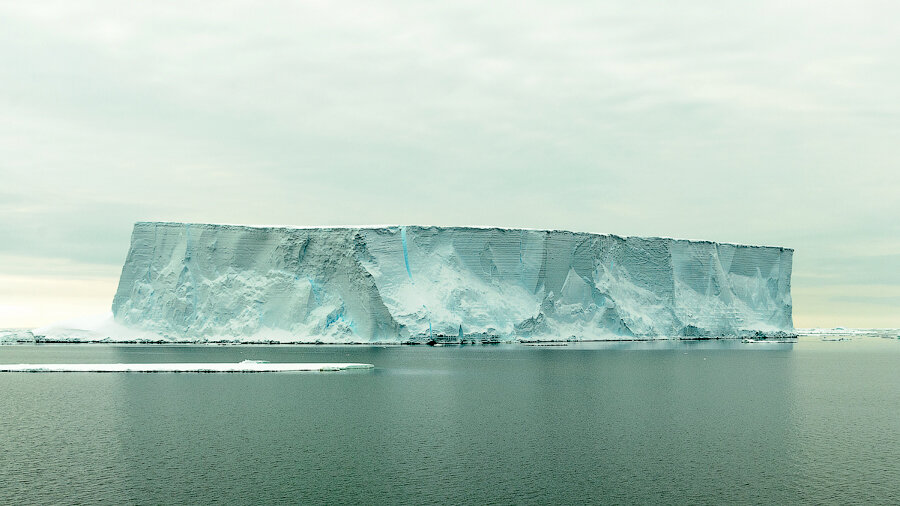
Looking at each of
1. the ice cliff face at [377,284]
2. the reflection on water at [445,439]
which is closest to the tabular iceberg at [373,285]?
the ice cliff face at [377,284]

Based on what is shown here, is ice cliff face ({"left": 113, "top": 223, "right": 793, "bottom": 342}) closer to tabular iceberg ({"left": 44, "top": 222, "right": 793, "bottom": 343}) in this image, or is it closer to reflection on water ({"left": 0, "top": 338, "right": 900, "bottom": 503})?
tabular iceberg ({"left": 44, "top": 222, "right": 793, "bottom": 343})

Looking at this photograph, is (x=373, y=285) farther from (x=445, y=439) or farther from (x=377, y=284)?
(x=445, y=439)

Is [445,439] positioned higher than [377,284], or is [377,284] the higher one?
[377,284]

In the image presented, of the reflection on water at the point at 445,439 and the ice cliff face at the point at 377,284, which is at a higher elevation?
the ice cliff face at the point at 377,284

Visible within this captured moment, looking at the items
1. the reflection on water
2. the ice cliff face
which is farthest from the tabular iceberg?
the reflection on water

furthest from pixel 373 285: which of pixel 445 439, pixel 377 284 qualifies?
pixel 445 439

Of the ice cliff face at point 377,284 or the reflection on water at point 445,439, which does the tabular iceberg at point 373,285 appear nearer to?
the ice cliff face at point 377,284
